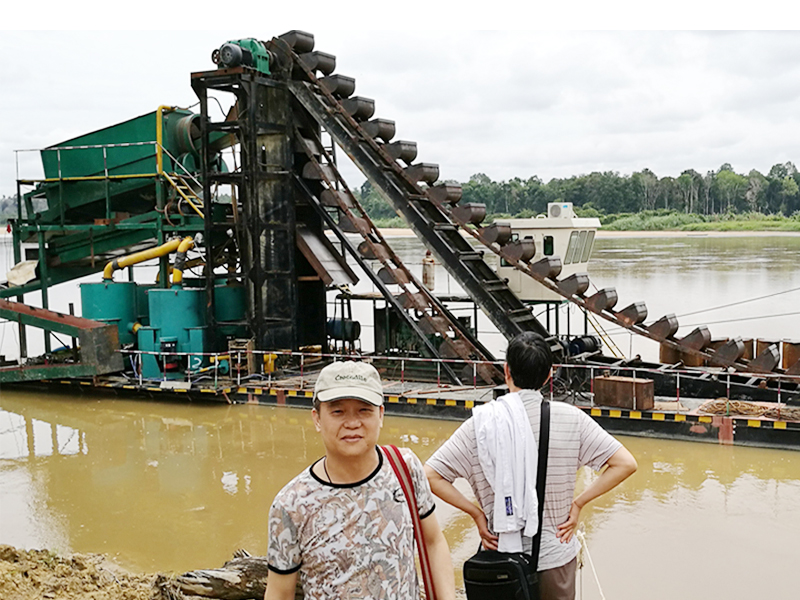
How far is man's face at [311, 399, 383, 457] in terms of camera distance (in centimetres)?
280

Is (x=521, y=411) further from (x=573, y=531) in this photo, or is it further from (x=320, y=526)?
(x=320, y=526)

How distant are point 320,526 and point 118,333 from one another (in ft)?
52.9

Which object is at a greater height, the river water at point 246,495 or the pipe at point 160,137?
the pipe at point 160,137

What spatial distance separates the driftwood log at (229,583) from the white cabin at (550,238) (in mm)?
10984

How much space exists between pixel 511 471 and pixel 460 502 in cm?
30

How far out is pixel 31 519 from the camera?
10266 millimetres

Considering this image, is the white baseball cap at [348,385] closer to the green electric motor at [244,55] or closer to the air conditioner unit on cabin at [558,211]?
the green electric motor at [244,55]

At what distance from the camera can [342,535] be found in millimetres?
2803

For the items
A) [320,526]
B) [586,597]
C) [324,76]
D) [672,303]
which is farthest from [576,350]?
[672,303]

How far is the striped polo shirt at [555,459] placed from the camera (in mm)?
3535

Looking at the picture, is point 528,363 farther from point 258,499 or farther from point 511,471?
point 258,499

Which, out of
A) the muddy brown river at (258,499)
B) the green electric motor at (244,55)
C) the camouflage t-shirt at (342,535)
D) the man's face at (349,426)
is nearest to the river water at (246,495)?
the muddy brown river at (258,499)

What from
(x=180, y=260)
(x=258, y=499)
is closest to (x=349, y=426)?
(x=258, y=499)

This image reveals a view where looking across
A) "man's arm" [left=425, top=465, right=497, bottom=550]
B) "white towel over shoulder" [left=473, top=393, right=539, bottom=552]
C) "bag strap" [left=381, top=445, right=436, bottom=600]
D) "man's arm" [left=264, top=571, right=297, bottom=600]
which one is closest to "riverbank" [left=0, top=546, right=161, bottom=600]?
"man's arm" [left=425, top=465, right=497, bottom=550]
